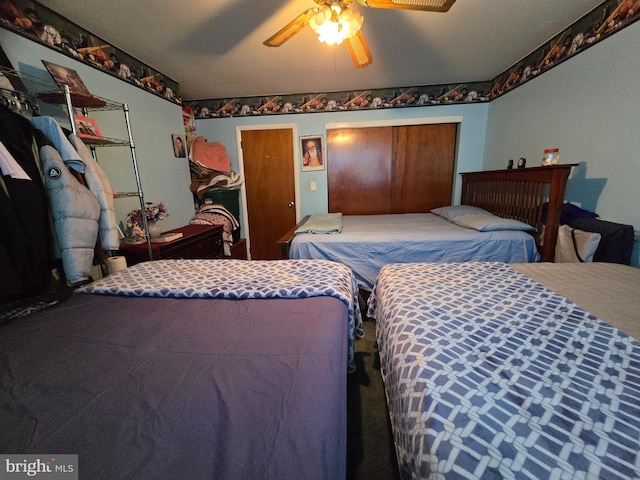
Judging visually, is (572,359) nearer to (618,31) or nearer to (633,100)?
(633,100)

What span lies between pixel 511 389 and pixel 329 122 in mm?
3653

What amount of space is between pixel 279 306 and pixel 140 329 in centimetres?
50

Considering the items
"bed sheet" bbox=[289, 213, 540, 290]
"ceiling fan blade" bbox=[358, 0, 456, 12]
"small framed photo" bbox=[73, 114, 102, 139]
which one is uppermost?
"ceiling fan blade" bbox=[358, 0, 456, 12]

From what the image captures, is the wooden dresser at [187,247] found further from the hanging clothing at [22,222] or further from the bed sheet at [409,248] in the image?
the bed sheet at [409,248]

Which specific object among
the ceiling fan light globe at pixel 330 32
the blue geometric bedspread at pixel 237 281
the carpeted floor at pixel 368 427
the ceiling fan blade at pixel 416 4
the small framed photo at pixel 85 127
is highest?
the ceiling fan blade at pixel 416 4

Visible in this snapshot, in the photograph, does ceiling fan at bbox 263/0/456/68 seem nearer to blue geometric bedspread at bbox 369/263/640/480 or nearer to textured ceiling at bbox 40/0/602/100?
textured ceiling at bbox 40/0/602/100

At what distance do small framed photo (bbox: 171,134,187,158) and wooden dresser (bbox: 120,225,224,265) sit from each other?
90cm

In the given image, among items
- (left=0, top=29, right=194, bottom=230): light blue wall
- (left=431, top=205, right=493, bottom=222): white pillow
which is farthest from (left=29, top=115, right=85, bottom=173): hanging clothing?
(left=431, top=205, right=493, bottom=222): white pillow

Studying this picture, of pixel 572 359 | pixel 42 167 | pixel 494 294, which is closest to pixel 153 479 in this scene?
pixel 572 359

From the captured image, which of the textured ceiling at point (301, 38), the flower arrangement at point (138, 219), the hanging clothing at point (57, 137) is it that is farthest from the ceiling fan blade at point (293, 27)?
the flower arrangement at point (138, 219)

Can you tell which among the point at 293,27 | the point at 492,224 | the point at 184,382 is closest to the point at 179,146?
the point at 293,27

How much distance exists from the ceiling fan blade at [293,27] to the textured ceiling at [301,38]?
28 cm

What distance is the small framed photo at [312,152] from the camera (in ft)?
12.3

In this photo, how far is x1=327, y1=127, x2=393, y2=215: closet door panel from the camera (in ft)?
12.1
